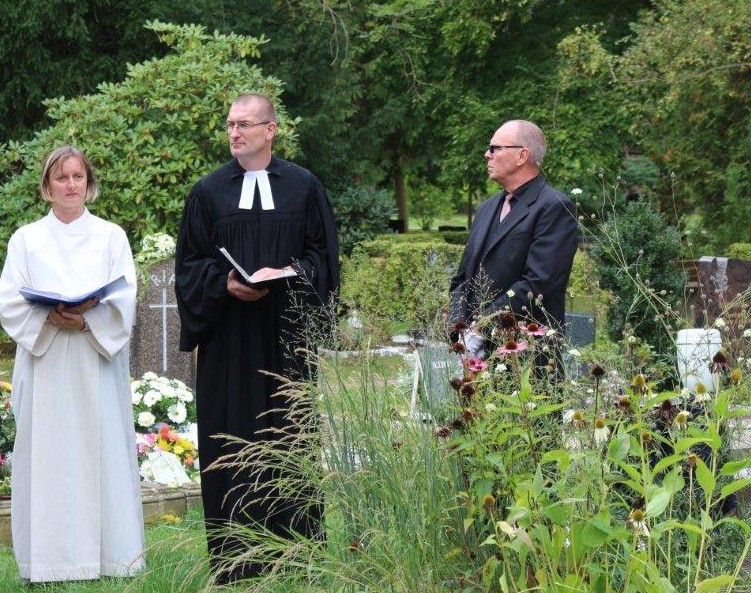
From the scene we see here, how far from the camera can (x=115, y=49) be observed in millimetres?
21609

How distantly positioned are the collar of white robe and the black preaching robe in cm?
3

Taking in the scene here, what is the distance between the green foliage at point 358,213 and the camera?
21047 mm

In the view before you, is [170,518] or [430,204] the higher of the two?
[430,204]

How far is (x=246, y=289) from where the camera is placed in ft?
19.8

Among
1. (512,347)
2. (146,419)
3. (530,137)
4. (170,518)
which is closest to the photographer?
(512,347)

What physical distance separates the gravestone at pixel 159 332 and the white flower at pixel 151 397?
2.20 metres

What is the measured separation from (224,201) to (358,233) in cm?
1468

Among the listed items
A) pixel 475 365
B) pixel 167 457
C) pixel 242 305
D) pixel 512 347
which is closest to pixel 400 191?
pixel 167 457

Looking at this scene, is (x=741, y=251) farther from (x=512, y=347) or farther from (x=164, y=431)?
(x=512, y=347)

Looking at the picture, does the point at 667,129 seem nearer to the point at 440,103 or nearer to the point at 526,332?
the point at 440,103

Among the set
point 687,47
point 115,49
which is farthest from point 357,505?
point 115,49

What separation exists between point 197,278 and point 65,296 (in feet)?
1.99

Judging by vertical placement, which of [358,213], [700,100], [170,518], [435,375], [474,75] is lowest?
[170,518]

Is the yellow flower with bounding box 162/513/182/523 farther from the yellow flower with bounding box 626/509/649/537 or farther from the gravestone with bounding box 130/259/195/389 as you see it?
the yellow flower with bounding box 626/509/649/537
